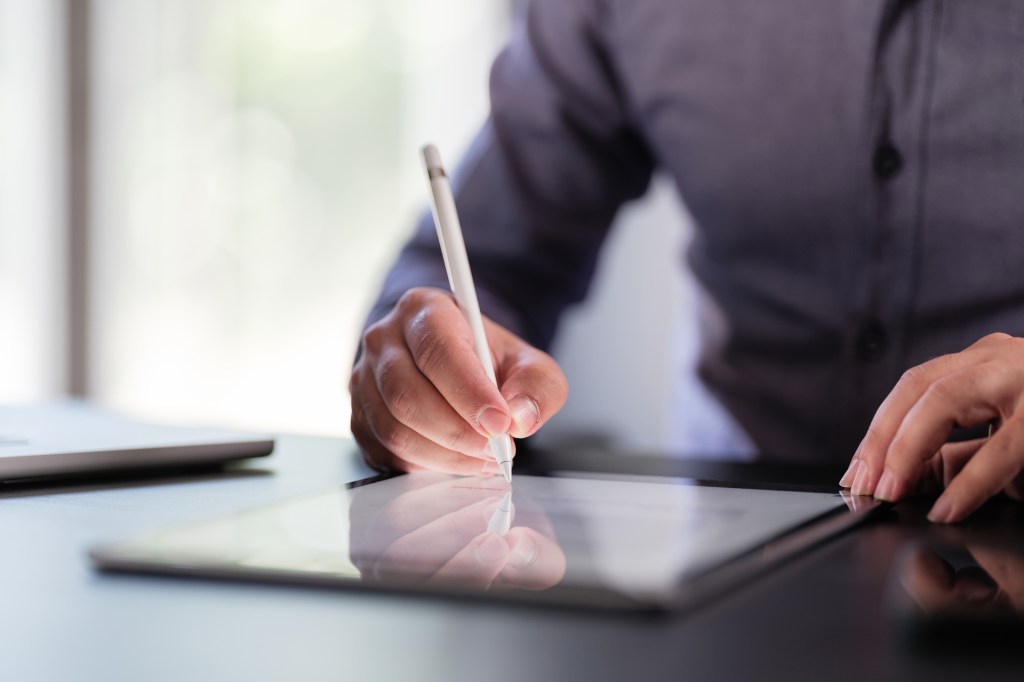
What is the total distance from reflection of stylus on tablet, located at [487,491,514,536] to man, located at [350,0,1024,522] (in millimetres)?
170

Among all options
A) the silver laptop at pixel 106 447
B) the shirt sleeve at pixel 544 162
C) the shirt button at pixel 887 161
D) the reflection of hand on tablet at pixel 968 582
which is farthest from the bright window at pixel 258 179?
the reflection of hand on tablet at pixel 968 582

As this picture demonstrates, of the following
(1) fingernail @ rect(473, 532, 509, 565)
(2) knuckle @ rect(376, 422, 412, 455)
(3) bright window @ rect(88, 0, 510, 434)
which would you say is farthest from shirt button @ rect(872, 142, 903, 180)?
(3) bright window @ rect(88, 0, 510, 434)

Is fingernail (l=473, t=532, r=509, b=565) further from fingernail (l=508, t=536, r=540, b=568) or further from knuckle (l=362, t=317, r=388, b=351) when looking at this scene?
knuckle (l=362, t=317, r=388, b=351)

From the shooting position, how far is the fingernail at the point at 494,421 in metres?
0.53

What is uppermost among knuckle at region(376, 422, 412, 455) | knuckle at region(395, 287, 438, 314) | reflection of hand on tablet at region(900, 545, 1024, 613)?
knuckle at region(395, 287, 438, 314)

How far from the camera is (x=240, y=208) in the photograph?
276 cm

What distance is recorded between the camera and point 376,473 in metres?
0.61

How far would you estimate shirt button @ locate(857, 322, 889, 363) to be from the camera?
852mm

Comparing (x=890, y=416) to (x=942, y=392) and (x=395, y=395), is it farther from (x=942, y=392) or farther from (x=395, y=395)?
(x=395, y=395)

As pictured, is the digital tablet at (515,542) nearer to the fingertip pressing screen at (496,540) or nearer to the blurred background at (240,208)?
the fingertip pressing screen at (496,540)

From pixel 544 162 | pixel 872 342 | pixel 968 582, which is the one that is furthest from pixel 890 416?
pixel 544 162

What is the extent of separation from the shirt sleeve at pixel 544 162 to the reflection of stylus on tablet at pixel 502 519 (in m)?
0.51

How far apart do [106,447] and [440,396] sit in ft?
0.65

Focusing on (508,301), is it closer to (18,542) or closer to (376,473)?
(376,473)
